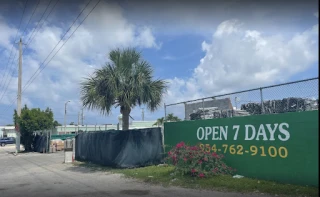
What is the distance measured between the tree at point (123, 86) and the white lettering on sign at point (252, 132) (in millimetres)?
4067

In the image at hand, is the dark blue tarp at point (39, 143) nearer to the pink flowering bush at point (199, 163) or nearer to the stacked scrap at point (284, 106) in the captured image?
the pink flowering bush at point (199, 163)

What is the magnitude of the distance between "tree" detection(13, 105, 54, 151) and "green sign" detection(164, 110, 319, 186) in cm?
2593

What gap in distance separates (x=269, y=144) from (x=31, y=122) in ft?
96.1

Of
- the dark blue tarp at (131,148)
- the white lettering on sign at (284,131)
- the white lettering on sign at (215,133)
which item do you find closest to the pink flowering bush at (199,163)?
the white lettering on sign at (215,133)

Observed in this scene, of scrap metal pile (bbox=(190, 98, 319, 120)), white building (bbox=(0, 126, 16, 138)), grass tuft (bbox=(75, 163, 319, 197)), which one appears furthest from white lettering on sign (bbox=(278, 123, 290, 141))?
white building (bbox=(0, 126, 16, 138))

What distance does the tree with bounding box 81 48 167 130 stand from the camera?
15.1m

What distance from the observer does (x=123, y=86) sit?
15219mm

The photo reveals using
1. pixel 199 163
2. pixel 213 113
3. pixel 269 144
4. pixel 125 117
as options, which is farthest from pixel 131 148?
pixel 269 144

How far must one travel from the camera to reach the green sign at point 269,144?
875 centimetres

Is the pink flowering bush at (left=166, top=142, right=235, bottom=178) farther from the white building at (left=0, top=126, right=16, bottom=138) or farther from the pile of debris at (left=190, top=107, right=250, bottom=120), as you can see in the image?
the white building at (left=0, top=126, right=16, bottom=138)

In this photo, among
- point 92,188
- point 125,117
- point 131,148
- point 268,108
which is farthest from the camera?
point 125,117

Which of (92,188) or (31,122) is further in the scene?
(31,122)

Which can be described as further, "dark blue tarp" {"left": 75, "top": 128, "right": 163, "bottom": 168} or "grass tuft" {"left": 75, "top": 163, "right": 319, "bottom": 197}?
"dark blue tarp" {"left": 75, "top": 128, "right": 163, "bottom": 168}

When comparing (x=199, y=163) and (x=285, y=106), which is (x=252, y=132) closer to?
(x=285, y=106)
